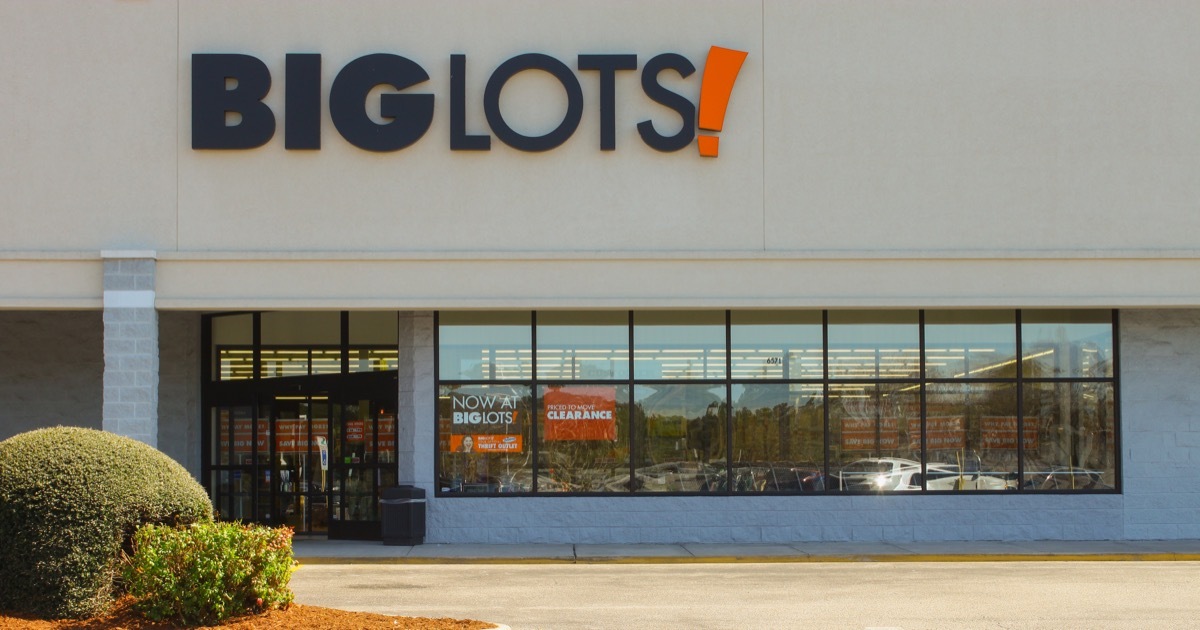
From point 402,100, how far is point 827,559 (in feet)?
28.7

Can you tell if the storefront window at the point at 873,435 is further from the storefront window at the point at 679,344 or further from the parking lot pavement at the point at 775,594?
the parking lot pavement at the point at 775,594

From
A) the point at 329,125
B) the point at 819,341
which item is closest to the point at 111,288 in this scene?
the point at 329,125

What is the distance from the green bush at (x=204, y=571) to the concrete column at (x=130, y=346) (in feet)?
24.9

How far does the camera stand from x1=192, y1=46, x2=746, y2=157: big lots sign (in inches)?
709

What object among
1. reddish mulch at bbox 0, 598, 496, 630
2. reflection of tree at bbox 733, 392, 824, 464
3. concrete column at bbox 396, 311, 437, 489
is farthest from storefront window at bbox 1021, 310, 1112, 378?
reddish mulch at bbox 0, 598, 496, 630

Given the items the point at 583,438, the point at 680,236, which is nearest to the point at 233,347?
the point at 583,438

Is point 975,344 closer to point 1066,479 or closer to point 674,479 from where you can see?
point 1066,479

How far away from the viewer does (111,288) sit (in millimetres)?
17750

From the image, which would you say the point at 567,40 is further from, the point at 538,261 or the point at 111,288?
the point at 111,288

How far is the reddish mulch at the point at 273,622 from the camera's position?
1012cm

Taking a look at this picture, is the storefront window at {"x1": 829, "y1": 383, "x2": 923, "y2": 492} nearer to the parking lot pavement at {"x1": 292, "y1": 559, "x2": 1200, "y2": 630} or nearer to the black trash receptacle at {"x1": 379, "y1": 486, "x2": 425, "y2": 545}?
the parking lot pavement at {"x1": 292, "y1": 559, "x2": 1200, "y2": 630}

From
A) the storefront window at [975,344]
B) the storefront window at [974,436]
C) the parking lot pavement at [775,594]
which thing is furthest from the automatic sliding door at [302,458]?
the storefront window at [975,344]

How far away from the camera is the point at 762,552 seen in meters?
18.0

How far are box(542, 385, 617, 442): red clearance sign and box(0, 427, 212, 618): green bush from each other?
8.91m
